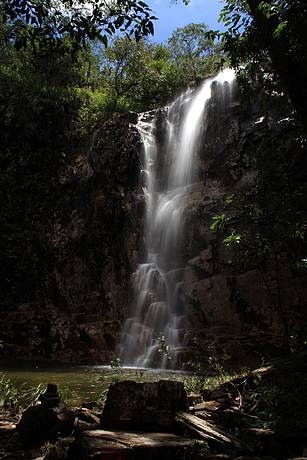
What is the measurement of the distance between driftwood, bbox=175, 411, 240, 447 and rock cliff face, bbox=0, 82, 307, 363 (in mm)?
8652

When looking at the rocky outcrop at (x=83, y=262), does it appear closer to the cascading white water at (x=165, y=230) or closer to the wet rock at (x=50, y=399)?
the cascading white water at (x=165, y=230)

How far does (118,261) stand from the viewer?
17547mm

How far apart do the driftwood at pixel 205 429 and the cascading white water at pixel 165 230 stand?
7.21 meters

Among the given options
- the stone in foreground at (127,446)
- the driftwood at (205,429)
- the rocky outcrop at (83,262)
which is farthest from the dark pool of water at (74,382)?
the rocky outcrop at (83,262)

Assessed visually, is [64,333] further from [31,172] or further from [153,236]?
[31,172]

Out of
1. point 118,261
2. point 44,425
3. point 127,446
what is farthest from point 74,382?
point 118,261

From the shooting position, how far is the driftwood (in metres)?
3.84

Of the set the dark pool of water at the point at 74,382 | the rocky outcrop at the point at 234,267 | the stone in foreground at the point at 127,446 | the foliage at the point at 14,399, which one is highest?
the rocky outcrop at the point at 234,267

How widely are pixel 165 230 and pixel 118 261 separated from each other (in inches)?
91.2

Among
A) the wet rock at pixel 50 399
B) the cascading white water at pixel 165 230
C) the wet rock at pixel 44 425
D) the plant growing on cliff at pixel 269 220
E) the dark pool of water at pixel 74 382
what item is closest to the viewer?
the wet rock at pixel 44 425

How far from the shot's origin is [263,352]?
1221 cm

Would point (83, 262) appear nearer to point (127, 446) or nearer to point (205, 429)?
point (205, 429)

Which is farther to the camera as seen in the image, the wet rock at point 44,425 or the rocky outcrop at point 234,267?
the rocky outcrop at point 234,267

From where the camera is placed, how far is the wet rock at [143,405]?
406cm
